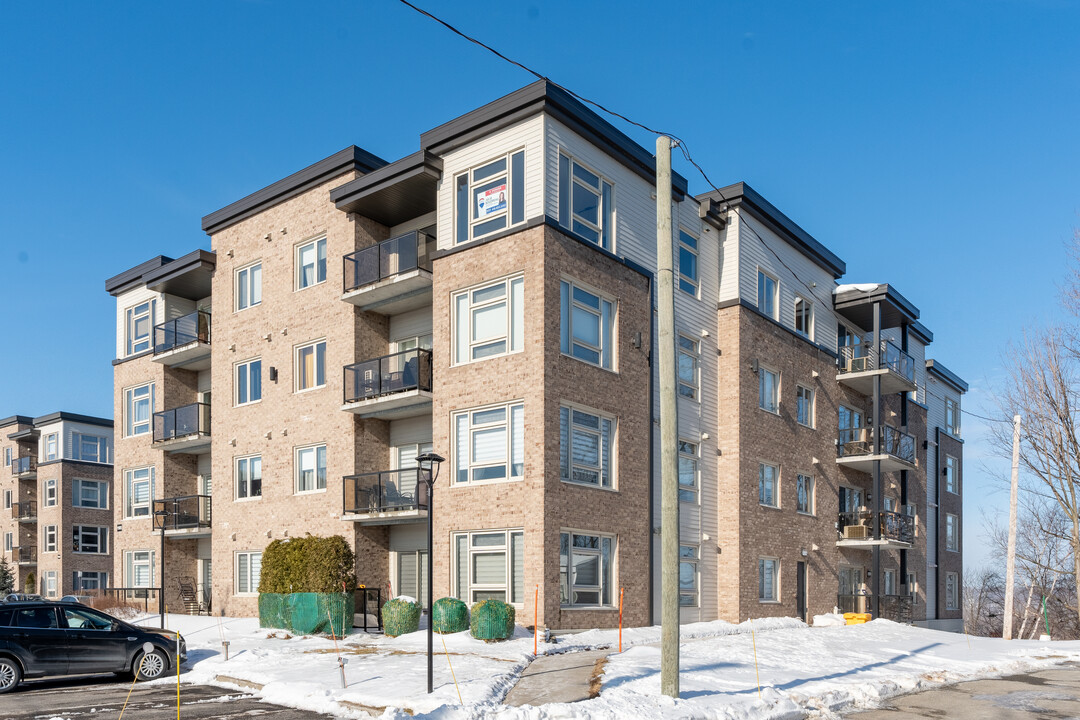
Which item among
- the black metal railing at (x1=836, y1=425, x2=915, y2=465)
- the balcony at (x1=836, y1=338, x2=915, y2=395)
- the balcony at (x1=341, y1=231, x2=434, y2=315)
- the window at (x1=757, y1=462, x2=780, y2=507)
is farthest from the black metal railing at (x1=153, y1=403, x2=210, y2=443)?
the balcony at (x1=836, y1=338, x2=915, y2=395)

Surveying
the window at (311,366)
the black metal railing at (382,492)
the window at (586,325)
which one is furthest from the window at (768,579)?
the window at (311,366)

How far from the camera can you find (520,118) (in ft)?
72.8

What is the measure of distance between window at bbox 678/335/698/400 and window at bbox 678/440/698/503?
1459 mm

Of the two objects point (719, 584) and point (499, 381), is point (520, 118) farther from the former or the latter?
point (719, 584)

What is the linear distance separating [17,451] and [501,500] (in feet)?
154

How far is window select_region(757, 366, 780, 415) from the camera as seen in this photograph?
2945 centimetres

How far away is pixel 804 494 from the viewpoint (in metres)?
31.9

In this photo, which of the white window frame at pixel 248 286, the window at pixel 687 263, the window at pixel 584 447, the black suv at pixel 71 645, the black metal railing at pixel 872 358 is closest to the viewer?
the black suv at pixel 71 645

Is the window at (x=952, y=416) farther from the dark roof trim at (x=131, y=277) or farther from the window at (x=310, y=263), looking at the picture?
the dark roof trim at (x=131, y=277)

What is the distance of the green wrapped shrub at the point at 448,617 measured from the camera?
20.1 metres

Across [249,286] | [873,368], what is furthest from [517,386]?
[873,368]

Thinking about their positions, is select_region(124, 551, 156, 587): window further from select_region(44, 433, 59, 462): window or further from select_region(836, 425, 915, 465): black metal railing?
select_region(836, 425, 915, 465): black metal railing

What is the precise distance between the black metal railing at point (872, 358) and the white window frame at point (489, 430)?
678 inches

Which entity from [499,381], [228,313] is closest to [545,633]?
[499,381]
